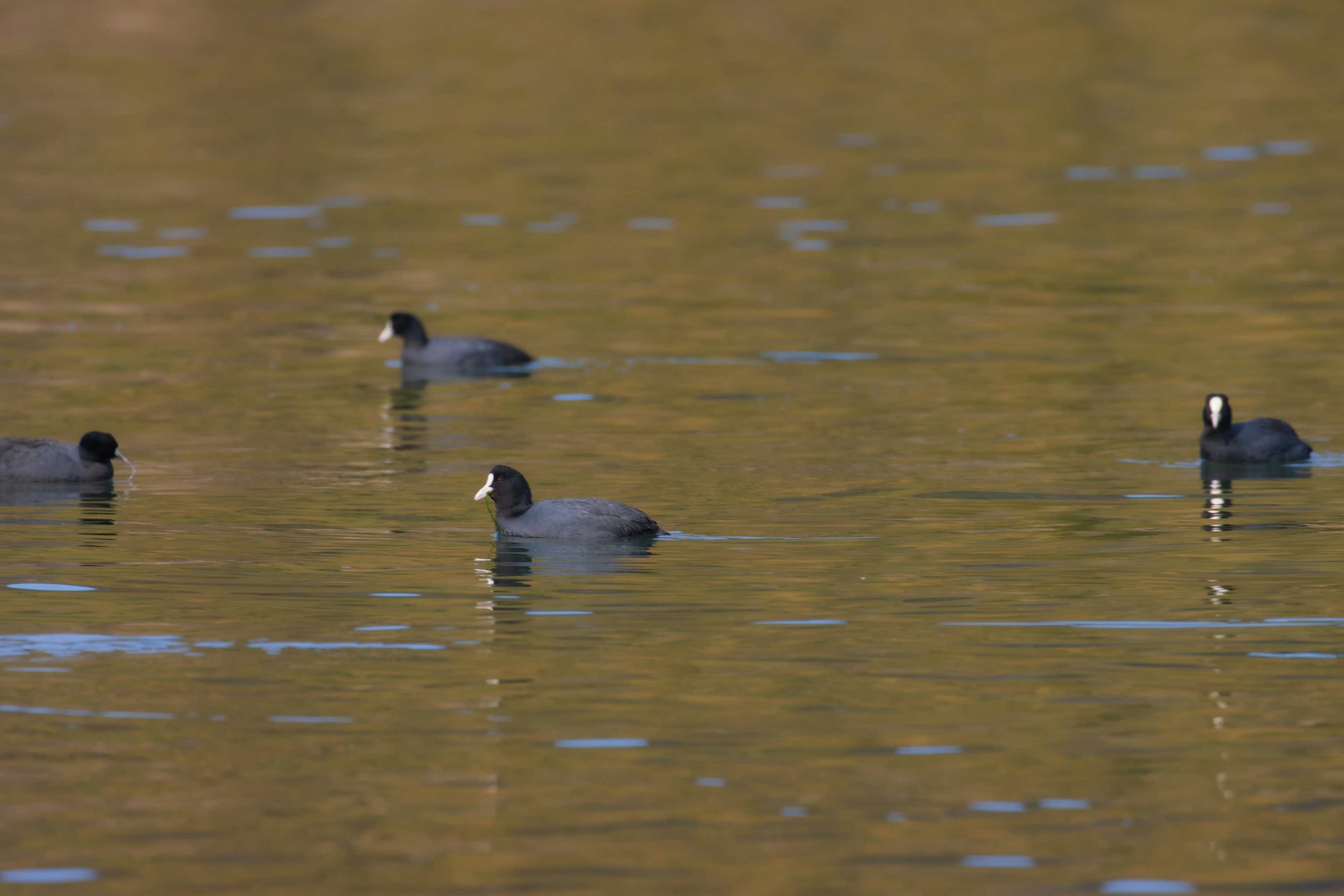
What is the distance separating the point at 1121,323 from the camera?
98.1 ft

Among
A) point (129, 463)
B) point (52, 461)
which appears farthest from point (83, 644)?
point (129, 463)

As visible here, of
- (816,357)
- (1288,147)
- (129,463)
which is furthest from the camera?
(1288,147)

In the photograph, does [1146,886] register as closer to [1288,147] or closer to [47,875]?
[47,875]

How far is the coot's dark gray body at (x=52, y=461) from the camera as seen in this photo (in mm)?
20844

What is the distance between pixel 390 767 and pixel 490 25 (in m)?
60.8

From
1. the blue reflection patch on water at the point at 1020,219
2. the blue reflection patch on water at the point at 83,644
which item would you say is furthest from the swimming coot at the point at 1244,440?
the blue reflection patch on water at the point at 1020,219

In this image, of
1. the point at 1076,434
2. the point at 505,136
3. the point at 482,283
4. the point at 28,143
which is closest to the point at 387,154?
the point at 505,136

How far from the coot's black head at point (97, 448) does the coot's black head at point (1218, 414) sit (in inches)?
395

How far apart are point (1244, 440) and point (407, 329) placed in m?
11.8

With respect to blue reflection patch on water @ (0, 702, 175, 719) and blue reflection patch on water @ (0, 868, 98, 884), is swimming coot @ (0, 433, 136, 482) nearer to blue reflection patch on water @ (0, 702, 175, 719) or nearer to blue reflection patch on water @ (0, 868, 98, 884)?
blue reflection patch on water @ (0, 702, 175, 719)

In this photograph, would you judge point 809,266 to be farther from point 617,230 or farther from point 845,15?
point 845,15

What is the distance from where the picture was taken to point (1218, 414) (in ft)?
68.2

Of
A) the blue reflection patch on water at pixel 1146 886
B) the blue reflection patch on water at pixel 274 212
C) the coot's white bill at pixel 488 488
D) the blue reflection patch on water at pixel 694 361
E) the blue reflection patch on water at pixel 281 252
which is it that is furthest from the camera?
the blue reflection patch on water at pixel 274 212

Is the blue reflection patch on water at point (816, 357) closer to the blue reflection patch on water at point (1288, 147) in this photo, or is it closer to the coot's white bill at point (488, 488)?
the coot's white bill at point (488, 488)
